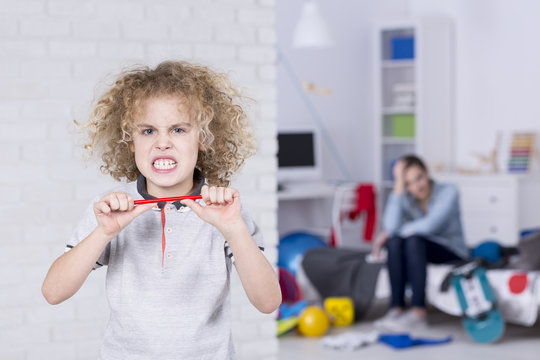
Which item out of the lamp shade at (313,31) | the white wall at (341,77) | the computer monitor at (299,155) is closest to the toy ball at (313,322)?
the computer monitor at (299,155)

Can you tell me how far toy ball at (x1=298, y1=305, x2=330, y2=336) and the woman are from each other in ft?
1.08

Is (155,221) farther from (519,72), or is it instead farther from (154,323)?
(519,72)

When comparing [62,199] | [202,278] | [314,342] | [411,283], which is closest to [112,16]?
[62,199]

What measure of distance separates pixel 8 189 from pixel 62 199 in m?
0.16

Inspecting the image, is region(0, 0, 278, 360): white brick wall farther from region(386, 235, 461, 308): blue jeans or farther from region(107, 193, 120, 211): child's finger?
region(386, 235, 461, 308): blue jeans

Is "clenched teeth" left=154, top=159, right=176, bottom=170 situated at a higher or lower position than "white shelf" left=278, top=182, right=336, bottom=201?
higher

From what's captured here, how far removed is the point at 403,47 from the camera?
6078mm

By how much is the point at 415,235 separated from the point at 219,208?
2.91 metres

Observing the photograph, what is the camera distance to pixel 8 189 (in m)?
2.23

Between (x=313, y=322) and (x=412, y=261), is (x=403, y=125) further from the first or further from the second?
A: (x=313, y=322)

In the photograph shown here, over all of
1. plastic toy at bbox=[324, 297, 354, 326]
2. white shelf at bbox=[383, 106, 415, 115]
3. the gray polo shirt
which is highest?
white shelf at bbox=[383, 106, 415, 115]

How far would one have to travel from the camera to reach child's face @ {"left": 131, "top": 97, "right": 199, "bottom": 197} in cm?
135

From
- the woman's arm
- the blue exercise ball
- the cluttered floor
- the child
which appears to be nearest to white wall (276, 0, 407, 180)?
the blue exercise ball

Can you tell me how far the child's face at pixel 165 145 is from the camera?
1351 mm
